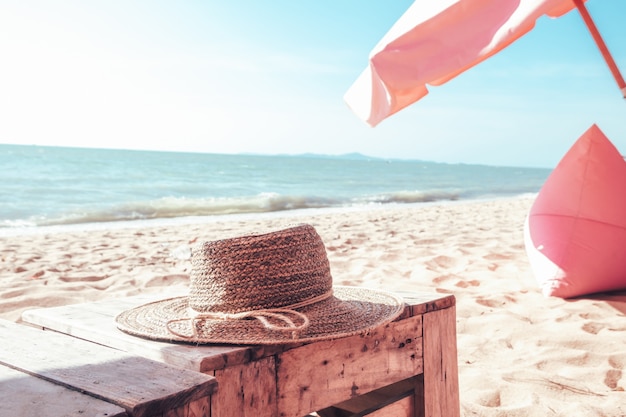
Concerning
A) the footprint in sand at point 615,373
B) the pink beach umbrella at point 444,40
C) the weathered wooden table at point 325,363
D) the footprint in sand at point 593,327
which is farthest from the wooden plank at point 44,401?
the footprint in sand at point 593,327

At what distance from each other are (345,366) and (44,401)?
29.7 inches

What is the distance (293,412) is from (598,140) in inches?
114

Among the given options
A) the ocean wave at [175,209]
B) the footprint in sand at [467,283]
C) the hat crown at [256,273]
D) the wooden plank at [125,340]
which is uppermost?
the hat crown at [256,273]

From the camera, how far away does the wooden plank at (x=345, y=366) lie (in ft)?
4.26

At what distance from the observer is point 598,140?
→ 3.44m

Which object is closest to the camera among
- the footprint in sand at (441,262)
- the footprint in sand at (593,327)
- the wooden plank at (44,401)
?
the wooden plank at (44,401)

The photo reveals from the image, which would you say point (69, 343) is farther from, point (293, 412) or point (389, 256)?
point (389, 256)

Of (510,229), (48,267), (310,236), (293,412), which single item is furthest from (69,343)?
(510,229)

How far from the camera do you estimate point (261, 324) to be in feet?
4.34

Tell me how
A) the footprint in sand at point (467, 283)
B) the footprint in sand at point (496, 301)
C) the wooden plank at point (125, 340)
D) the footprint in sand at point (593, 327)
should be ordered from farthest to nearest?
the footprint in sand at point (467, 283) → the footprint in sand at point (496, 301) → the footprint in sand at point (593, 327) → the wooden plank at point (125, 340)

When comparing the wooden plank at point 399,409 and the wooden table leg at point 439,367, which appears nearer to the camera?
the wooden plank at point 399,409

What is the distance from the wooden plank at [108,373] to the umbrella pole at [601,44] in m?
2.60

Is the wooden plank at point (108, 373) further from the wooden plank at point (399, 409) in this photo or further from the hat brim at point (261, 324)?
the wooden plank at point (399, 409)

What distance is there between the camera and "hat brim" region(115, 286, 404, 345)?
4.15 ft
